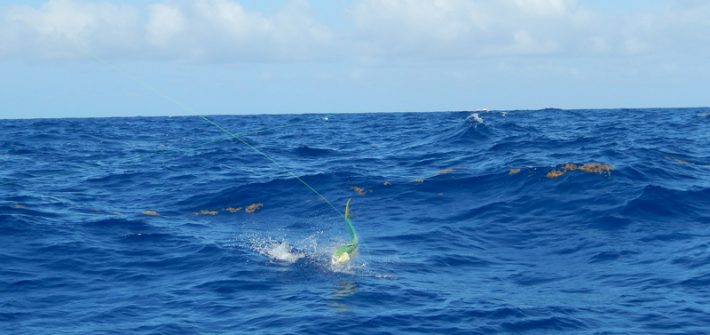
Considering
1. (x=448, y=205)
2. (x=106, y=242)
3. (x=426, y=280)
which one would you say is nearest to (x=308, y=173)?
(x=448, y=205)

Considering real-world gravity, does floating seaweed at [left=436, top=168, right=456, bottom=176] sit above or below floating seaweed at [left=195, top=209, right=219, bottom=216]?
above

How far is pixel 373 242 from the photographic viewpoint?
1641 cm

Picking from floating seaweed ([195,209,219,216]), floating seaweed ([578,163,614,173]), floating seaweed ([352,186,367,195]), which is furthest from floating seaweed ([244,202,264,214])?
floating seaweed ([578,163,614,173])

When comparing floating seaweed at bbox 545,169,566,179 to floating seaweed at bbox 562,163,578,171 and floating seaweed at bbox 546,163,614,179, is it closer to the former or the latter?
floating seaweed at bbox 546,163,614,179

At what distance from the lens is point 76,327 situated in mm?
11125

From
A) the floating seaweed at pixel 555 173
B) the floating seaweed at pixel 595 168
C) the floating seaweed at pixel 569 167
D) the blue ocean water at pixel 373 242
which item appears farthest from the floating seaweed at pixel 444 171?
the floating seaweed at pixel 595 168

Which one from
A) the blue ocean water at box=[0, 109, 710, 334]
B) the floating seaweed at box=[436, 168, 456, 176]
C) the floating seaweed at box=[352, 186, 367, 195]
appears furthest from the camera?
the floating seaweed at box=[436, 168, 456, 176]

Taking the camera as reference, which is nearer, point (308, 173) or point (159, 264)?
point (159, 264)

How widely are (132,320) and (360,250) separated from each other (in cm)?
546

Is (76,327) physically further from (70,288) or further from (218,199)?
(218,199)

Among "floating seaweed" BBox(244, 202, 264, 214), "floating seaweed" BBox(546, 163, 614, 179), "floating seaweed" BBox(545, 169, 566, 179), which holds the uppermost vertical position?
"floating seaweed" BBox(546, 163, 614, 179)

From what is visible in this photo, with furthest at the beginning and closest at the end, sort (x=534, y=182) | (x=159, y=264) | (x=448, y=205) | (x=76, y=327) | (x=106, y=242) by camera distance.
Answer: (x=534, y=182) → (x=448, y=205) → (x=106, y=242) → (x=159, y=264) → (x=76, y=327)

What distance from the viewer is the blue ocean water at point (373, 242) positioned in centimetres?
1149

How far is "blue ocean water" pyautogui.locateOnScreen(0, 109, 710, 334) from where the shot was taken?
37.7 feet
